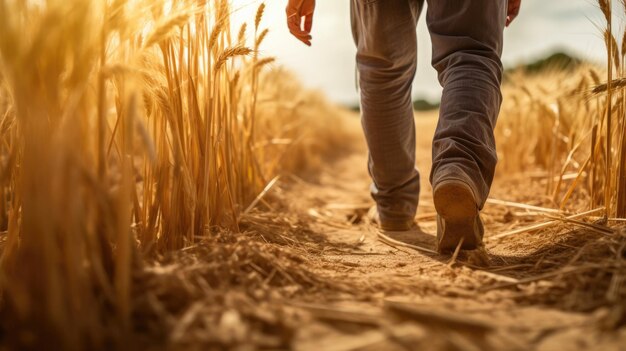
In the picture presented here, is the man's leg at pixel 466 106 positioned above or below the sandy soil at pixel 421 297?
above

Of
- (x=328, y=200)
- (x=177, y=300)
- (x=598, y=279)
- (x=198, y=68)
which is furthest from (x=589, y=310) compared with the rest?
(x=328, y=200)

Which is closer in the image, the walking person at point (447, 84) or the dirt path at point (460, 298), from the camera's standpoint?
the dirt path at point (460, 298)

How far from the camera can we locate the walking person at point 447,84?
99cm

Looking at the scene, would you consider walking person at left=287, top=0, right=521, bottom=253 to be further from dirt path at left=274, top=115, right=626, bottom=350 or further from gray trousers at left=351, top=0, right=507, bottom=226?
dirt path at left=274, top=115, right=626, bottom=350

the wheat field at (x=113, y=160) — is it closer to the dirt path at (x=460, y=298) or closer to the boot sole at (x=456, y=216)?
the dirt path at (x=460, y=298)

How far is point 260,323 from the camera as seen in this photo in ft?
1.98

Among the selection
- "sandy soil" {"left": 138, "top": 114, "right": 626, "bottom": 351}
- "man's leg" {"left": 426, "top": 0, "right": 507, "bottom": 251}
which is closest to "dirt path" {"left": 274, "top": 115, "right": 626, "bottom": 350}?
"sandy soil" {"left": 138, "top": 114, "right": 626, "bottom": 351}

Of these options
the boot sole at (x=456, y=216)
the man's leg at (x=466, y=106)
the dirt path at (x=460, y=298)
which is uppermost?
the man's leg at (x=466, y=106)

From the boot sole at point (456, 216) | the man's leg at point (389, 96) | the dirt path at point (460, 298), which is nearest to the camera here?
the dirt path at point (460, 298)

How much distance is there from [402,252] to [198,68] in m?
0.71

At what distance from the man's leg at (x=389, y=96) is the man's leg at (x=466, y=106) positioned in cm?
18

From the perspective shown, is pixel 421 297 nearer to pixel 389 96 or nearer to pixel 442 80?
pixel 442 80

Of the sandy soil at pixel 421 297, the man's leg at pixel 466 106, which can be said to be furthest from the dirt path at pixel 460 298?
the man's leg at pixel 466 106

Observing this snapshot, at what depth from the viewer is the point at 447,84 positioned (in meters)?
1.06
